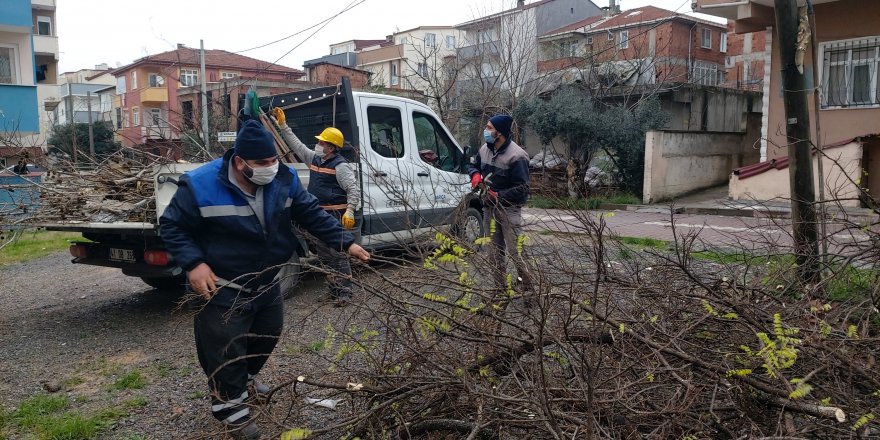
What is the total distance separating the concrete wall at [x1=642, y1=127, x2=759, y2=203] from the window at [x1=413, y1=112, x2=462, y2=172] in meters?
8.84

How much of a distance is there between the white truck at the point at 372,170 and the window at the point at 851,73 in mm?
9908

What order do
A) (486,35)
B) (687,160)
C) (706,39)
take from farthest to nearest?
(706,39), (486,35), (687,160)

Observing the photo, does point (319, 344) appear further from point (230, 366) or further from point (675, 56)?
point (675, 56)

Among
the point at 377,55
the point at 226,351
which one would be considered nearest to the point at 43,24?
the point at 377,55

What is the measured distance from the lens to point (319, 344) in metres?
5.05

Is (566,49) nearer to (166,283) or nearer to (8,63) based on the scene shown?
(8,63)

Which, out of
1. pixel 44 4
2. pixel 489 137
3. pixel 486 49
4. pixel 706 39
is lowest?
pixel 489 137

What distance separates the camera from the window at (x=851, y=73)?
518 inches

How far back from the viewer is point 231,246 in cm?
355

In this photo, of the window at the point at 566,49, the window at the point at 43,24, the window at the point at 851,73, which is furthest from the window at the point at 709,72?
the window at the point at 43,24

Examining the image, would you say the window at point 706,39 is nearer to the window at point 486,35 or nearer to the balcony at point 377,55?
the window at point 486,35

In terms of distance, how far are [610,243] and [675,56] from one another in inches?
1203

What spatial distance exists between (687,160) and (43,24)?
1408 inches

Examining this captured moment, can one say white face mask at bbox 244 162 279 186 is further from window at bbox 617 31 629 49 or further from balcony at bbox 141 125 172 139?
window at bbox 617 31 629 49
